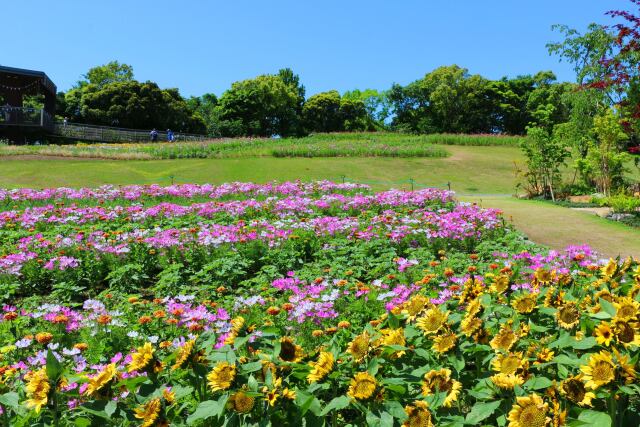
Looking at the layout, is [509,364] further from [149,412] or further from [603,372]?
[149,412]

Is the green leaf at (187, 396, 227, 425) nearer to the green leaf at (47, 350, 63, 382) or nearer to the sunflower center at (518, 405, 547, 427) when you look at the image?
the green leaf at (47, 350, 63, 382)

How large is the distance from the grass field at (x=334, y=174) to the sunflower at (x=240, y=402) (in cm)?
910

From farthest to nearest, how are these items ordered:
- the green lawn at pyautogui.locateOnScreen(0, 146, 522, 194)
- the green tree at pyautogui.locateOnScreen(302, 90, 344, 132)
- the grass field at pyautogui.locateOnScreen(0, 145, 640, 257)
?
the green tree at pyautogui.locateOnScreen(302, 90, 344, 132) → the green lawn at pyautogui.locateOnScreen(0, 146, 522, 194) → the grass field at pyautogui.locateOnScreen(0, 145, 640, 257)

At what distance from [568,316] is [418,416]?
3.05 feet

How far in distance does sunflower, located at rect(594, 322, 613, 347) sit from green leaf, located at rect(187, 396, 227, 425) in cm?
142

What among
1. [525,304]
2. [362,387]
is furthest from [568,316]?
[362,387]

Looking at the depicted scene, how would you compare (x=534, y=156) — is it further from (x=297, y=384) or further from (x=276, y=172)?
(x=297, y=384)

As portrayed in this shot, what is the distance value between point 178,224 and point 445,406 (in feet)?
22.5

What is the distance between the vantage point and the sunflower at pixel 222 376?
5.81 ft

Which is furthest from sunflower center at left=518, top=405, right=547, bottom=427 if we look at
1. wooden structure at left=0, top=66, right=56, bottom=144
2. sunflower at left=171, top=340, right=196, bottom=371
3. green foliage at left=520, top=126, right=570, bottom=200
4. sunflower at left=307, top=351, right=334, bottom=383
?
wooden structure at left=0, top=66, right=56, bottom=144

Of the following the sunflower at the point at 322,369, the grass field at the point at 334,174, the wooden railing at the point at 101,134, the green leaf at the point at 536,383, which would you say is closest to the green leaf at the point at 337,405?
the sunflower at the point at 322,369

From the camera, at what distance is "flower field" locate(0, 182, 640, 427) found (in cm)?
178

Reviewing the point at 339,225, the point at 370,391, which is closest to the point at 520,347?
the point at 370,391

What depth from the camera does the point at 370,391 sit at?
1716 millimetres
